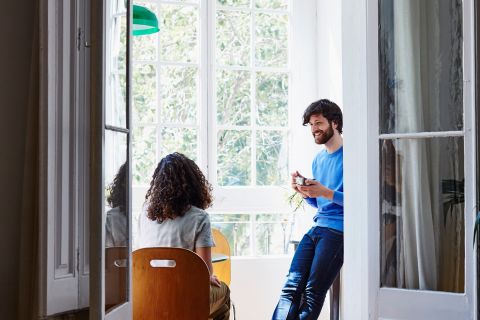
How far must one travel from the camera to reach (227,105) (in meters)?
5.25

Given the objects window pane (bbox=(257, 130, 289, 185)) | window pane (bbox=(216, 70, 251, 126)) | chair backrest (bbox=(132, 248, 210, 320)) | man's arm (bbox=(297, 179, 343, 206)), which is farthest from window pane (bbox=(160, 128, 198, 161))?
chair backrest (bbox=(132, 248, 210, 320))

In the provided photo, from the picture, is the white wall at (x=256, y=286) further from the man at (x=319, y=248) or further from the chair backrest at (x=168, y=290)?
the chair backrest at (x=168, y=290)

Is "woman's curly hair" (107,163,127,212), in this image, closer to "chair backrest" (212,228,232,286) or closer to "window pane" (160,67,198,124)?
"chair backrest" (212,228,232,286)

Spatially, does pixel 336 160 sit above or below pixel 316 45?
below

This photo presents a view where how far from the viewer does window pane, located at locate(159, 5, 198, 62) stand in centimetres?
513

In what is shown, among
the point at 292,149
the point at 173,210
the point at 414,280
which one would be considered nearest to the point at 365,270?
the point at 414,280

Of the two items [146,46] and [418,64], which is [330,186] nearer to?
[418,64]

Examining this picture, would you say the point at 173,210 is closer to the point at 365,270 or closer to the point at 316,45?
the point at 365,270

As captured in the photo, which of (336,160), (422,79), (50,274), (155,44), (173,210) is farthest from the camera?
(155,44)

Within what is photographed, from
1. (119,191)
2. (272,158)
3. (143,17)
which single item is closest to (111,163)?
(119,191)

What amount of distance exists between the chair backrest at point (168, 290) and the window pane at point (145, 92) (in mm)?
2137

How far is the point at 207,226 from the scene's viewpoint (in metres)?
3.53

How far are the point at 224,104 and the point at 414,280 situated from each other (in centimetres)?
278

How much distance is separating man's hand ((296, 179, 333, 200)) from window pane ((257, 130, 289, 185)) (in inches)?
43.2
